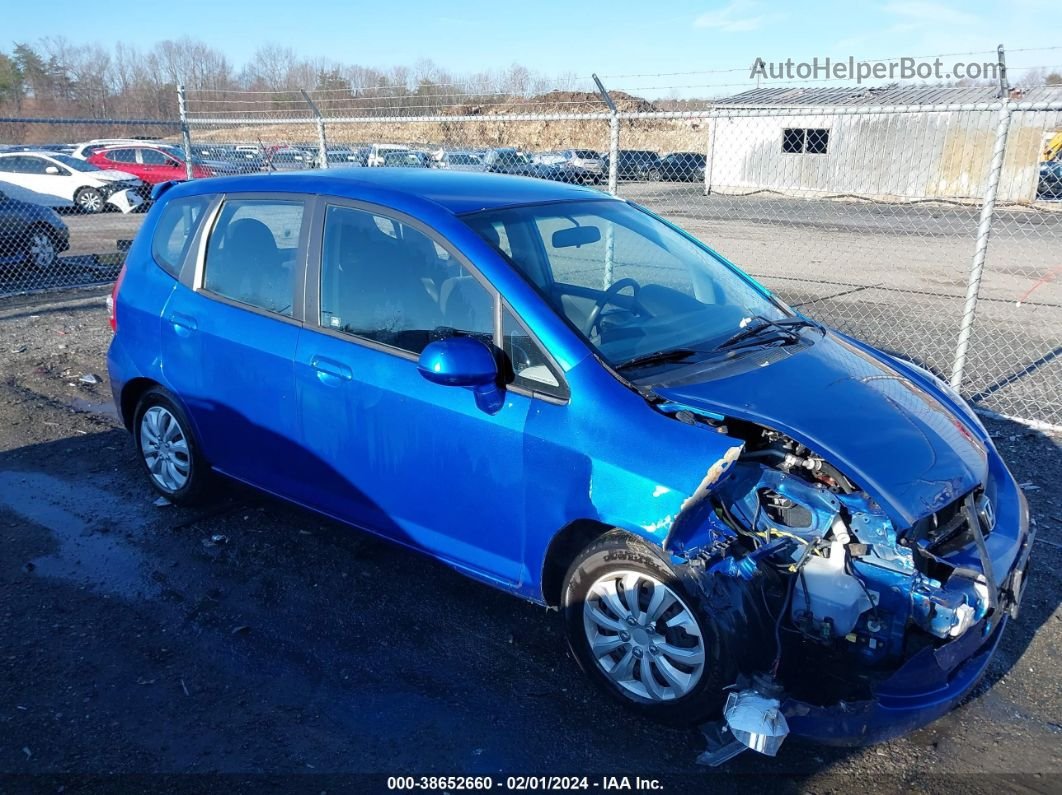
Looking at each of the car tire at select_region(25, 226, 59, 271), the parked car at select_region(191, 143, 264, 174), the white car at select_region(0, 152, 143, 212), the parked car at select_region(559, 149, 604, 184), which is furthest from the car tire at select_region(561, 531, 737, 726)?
the white car at select_region(0, 152, 143, 212)

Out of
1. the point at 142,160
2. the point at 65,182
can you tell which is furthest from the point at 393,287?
the point at 142,160

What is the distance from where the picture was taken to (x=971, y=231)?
64.9ft

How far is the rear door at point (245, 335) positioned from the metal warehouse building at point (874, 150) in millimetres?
23137

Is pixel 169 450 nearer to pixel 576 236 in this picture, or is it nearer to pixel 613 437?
pixel 576 236

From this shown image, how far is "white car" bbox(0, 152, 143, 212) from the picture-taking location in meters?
19.8

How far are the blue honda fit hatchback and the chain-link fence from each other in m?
2.63

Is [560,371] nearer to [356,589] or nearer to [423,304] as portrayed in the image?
[423,304]

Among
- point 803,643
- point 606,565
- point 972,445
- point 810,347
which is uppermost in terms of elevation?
point 810,347

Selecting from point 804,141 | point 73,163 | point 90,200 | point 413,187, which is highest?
point 804,141

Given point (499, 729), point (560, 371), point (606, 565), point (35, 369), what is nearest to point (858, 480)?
point (606, 565)

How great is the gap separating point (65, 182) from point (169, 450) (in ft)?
61.0

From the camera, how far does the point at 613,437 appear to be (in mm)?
2865

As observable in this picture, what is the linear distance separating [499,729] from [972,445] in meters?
2.16

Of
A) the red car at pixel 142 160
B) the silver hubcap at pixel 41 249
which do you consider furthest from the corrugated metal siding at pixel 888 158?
the silver hubcap at pixel 41 249
